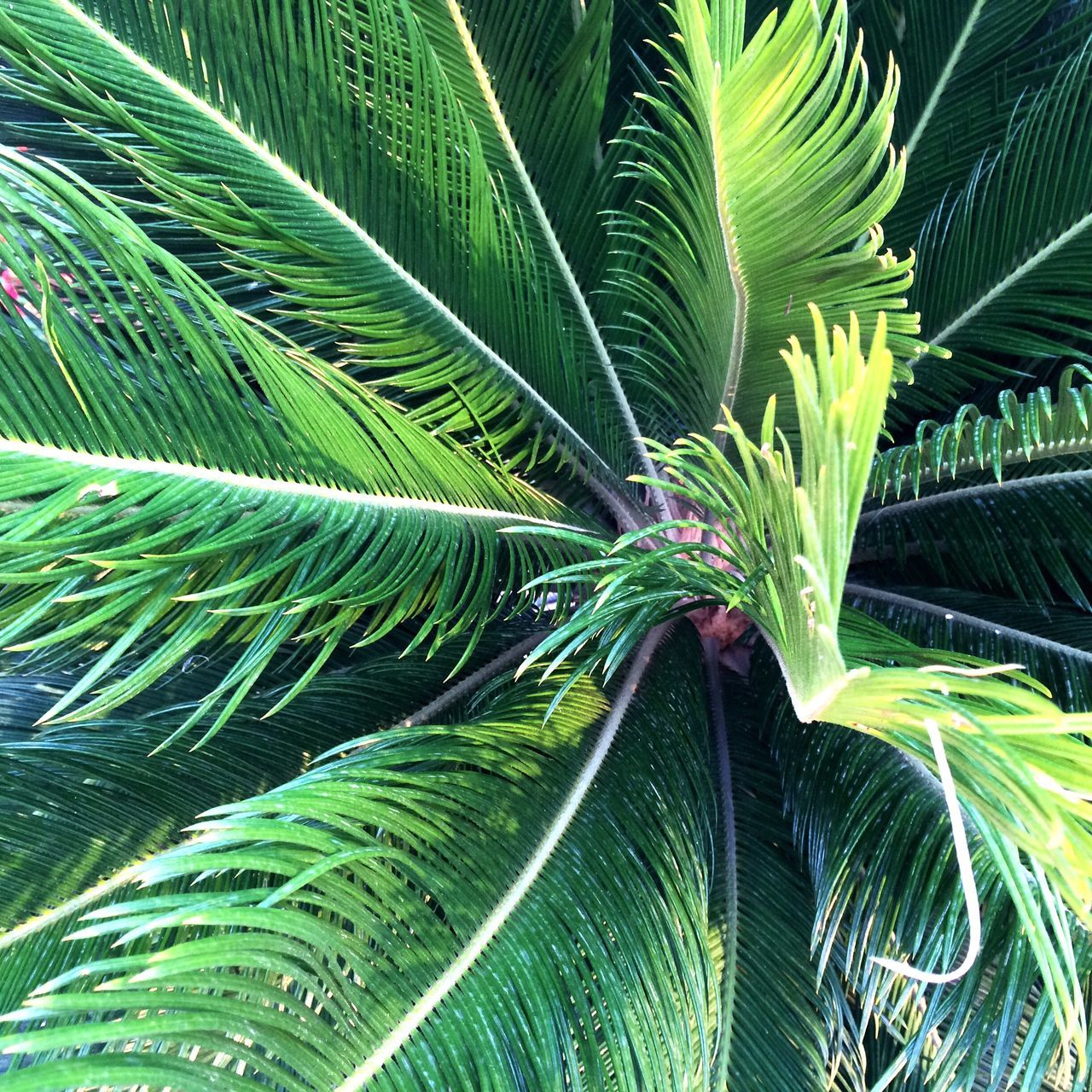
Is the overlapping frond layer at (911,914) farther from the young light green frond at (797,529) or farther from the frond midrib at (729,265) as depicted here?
the frond midrib at (729,265)

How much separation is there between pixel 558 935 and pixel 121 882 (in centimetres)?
42

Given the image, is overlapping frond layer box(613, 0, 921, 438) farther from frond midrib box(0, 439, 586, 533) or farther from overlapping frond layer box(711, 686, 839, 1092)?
overlapping frond layer box(711, 686, 839, 1092)

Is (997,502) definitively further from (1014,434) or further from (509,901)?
(509,901)

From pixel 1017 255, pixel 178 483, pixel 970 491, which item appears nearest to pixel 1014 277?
pixel 1017 255

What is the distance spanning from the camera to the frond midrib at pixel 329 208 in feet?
2.83

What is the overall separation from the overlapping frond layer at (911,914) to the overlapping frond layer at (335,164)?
546mm

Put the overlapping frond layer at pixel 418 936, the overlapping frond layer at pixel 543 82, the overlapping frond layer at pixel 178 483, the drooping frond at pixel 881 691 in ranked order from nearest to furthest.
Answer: the drooping frond at pixel 881 691, the overlapping frond layer at pixel 418 936, the overlapping frond layer at pixel 178 483, the overlapping frond layer at pixel 543 82

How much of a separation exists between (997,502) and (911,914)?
591 millimetres

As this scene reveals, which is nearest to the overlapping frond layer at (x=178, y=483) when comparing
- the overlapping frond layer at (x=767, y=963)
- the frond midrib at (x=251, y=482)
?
the frond midrib at (x=251, y=482)

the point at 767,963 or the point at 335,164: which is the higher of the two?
the point at 335,164

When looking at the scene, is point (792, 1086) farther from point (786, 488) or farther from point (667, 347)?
point (667, 347)

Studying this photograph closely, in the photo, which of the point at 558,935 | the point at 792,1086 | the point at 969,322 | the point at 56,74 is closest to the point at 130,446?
the point at 56,74

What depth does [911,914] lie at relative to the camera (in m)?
0.76

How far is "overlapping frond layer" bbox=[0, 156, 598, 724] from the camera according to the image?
68cm
